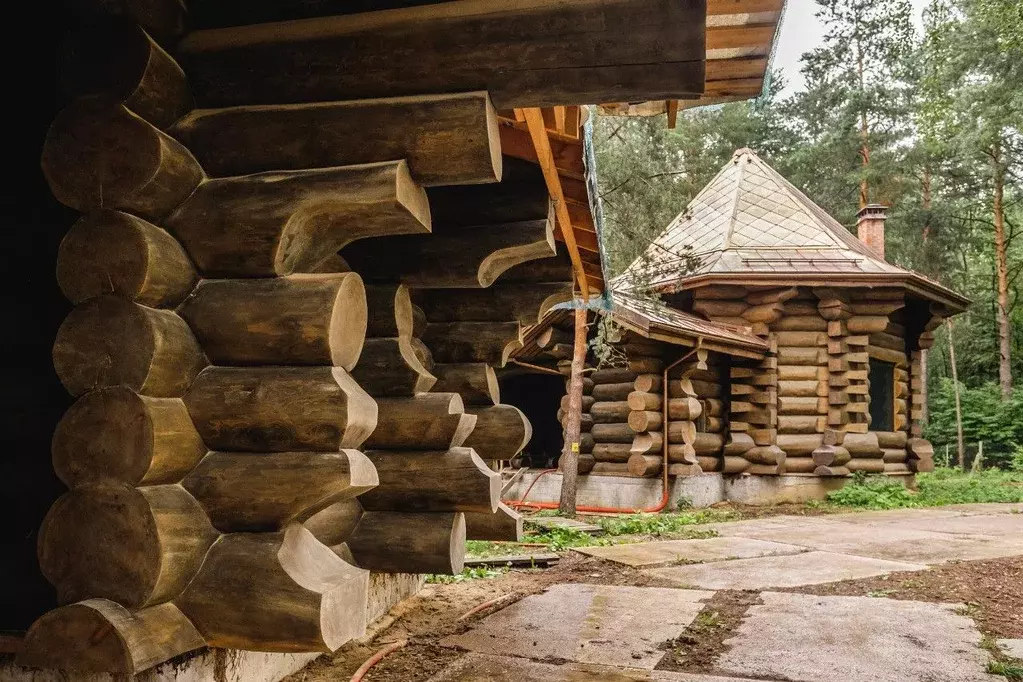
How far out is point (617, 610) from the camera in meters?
5.02

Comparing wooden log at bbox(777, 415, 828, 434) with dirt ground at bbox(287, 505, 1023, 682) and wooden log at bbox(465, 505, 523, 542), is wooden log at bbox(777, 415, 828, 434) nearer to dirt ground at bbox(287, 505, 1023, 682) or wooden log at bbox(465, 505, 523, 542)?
dirt ground at bbox(287, 505, 1023, 682)

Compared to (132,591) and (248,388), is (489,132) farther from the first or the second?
(132,591)

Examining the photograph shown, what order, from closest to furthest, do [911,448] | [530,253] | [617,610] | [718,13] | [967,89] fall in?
[718,13], [530,253], [617,610], [911,448], [967,89]

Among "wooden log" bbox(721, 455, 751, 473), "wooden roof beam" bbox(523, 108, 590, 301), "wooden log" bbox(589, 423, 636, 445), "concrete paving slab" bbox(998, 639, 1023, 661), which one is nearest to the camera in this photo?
"wooden roof beam" bbox(523, 108, 590, 301)

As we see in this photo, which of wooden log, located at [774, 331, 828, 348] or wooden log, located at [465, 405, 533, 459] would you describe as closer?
wooden log, located at [465, 405, 533, 459]

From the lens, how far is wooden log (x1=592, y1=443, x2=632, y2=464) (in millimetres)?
12445

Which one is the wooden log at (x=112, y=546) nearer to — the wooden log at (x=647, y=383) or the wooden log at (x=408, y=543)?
the wooden log at (x=408, y=543)

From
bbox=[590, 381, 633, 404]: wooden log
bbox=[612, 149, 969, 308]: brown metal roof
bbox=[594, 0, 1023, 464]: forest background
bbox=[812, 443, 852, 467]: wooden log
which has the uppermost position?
bbox=[594, 0, 1023, 464]: forest background

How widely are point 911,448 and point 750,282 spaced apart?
4897mm

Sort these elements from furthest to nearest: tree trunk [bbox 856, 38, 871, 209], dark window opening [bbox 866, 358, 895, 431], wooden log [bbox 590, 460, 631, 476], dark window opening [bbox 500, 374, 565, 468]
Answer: tree trunk [bbox 856, 38, 871, 209]
dark window opening [bbox 500, 374, 565, 468]
dark window opening [bbox 866, 358, 895, 431]
wooden log [bbox 590, 460, 631, 476]

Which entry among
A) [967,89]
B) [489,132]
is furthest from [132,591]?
[967,89]

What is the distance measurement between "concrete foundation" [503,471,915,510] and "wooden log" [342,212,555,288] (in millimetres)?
8507

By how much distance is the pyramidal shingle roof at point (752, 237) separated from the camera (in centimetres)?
1343

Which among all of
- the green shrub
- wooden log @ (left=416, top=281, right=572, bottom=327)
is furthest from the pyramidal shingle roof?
wooden log @ (left=416, top=281, right=572, bottom=327)
